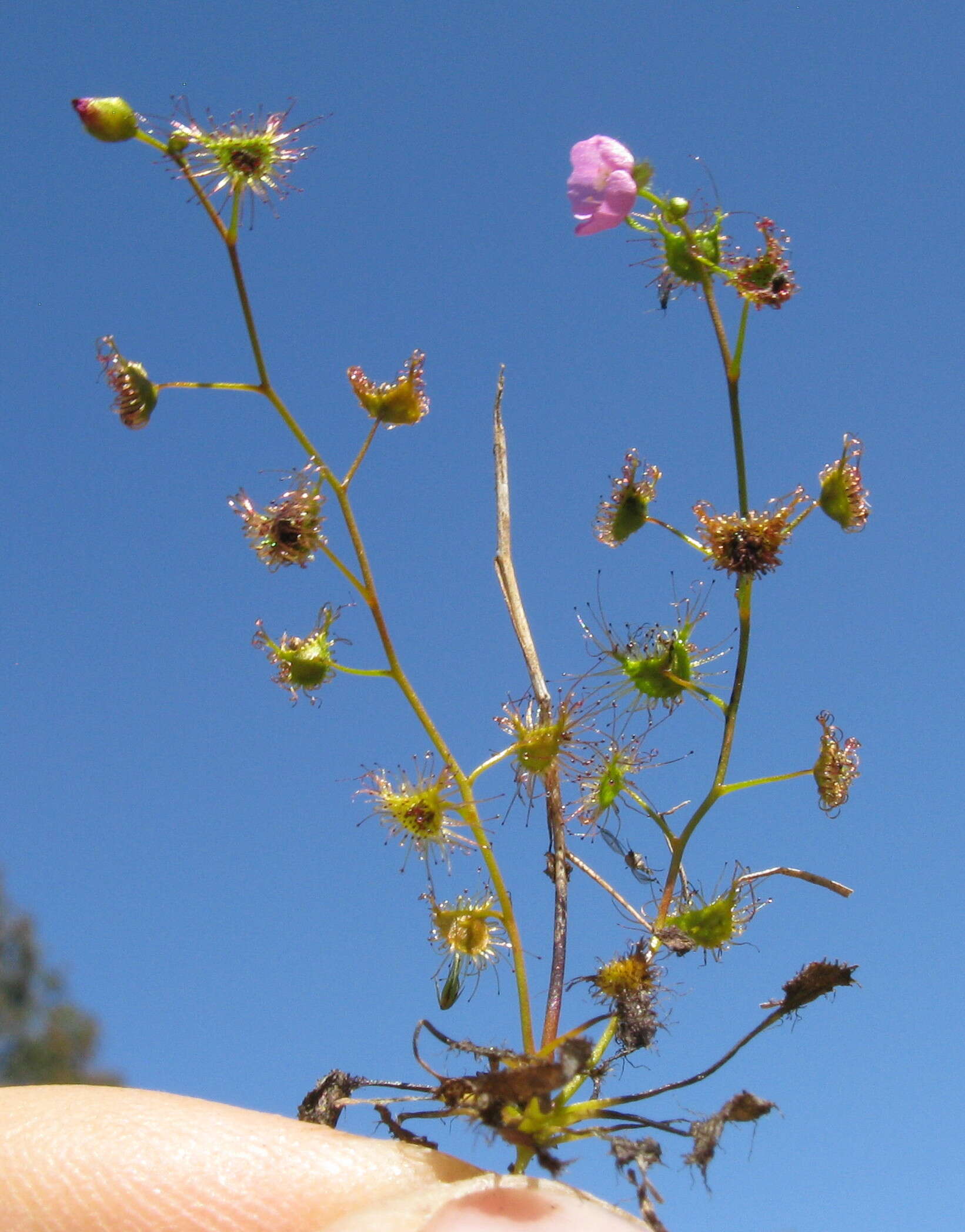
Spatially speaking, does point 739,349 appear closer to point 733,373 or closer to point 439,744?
point 733,373

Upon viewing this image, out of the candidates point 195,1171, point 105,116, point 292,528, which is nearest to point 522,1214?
point 195,1171

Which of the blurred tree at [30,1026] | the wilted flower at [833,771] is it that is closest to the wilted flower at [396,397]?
the wilted flower at [833,771]

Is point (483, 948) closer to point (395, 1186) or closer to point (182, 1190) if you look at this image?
point (395, 1186)

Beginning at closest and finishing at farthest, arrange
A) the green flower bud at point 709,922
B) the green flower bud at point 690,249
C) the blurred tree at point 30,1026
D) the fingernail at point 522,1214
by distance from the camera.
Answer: the fingernail at point 522,1214 < the green flower bud at point 709,922 < the green flower bud at point 690,249 < the blurred tree at point 30,1026

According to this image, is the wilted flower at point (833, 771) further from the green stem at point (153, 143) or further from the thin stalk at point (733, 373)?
the green stem at point (153, 143)

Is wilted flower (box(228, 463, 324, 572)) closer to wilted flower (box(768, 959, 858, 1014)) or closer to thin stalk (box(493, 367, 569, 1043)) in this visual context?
thin stalk (box(493, 367, 569, 1043))
